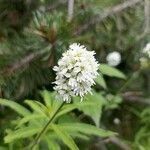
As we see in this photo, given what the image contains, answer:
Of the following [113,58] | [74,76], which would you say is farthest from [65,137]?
[113,58]

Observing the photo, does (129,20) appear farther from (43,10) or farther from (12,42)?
(12,42)

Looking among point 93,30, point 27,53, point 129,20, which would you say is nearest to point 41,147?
point 27,53

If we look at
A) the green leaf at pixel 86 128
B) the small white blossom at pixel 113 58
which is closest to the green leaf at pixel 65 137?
the green leaf at pixel 86 128

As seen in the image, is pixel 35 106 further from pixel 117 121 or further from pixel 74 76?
pixel 117 121

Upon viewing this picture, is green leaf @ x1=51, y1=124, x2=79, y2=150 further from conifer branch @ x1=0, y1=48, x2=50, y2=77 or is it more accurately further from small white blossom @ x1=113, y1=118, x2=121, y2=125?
small white blossom @ x1=113, y1=118, x2=121, y2=125

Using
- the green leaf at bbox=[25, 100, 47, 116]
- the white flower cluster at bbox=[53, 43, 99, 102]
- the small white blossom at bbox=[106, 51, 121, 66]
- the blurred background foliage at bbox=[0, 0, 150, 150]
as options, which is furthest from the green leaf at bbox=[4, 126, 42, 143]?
the small white blossom at bbox=[106, 51, 121, 66]

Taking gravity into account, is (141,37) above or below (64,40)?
above
